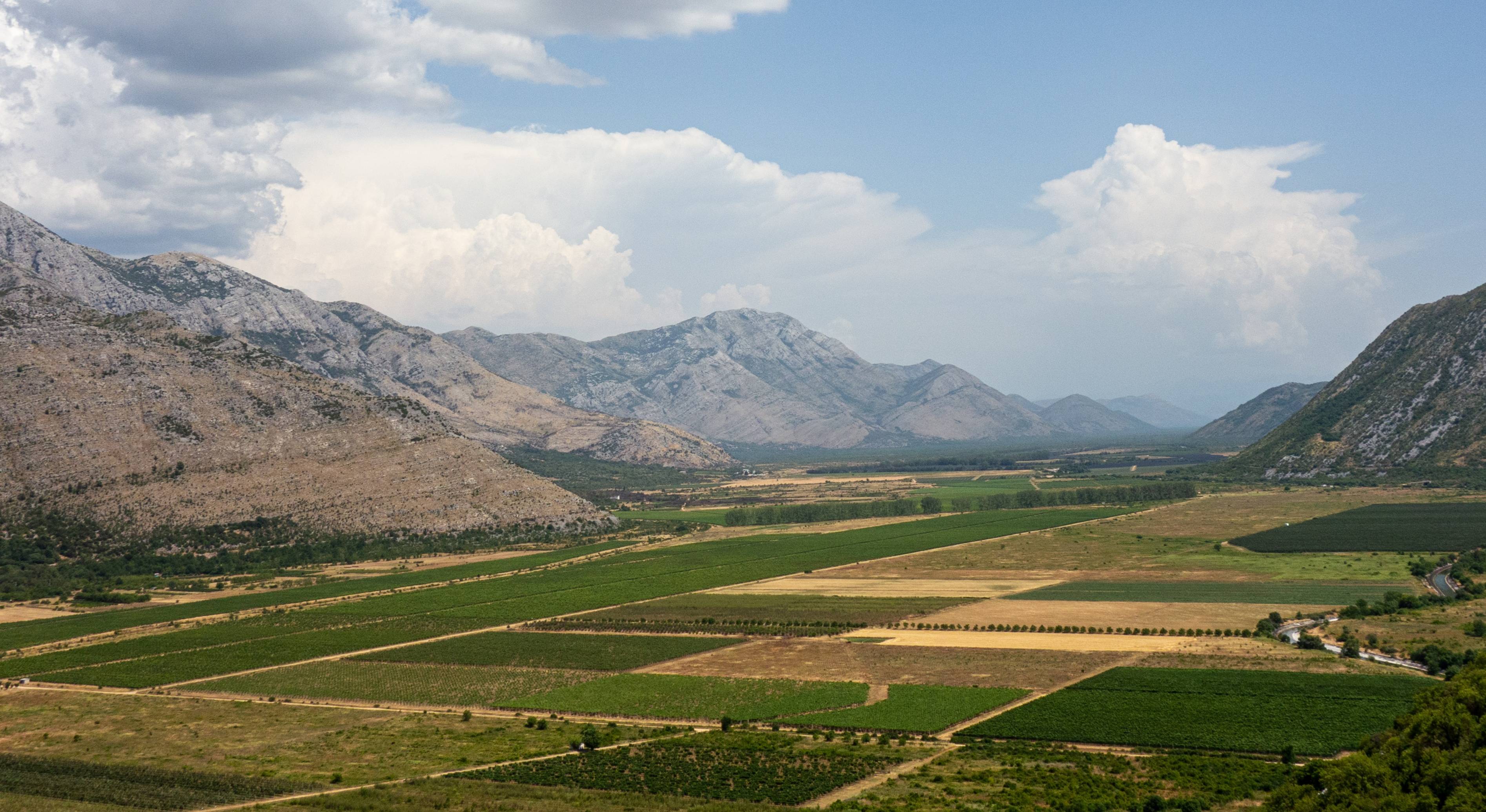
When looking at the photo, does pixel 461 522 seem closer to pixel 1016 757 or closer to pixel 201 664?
pixel 201 664

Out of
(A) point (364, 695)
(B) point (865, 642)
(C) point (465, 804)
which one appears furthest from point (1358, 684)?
(A) point (364, 695)

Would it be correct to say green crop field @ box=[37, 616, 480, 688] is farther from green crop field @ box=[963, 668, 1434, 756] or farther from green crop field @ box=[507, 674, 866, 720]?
green crop field @ box=[963, 668, 1434, 756]

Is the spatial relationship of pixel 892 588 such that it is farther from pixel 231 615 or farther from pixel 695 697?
pixel 231 615

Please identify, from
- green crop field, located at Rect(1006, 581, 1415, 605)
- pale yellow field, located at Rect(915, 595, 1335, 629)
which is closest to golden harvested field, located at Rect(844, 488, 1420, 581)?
green crop field, located at Rect(1006, 581, 1415, 605)

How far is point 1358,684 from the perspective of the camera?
2484 inches

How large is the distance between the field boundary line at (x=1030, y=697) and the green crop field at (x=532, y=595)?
176 feet

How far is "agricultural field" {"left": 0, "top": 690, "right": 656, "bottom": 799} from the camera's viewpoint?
2180 inches

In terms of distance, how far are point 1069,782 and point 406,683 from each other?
49.1 m

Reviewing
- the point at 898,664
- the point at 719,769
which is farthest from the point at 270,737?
the point at 898,664

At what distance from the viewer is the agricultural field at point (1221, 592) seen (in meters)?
95.4

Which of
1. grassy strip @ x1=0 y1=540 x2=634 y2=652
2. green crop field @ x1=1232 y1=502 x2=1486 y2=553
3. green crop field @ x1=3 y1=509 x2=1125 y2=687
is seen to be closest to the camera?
green crop field @ x1=3 y1=509 x2=1125 y2=687

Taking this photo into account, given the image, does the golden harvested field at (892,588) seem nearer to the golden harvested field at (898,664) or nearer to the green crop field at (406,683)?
the golden harvested field at (898,664)

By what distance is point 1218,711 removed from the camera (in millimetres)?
59125

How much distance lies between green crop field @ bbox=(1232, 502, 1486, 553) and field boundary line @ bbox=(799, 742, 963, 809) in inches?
3719
